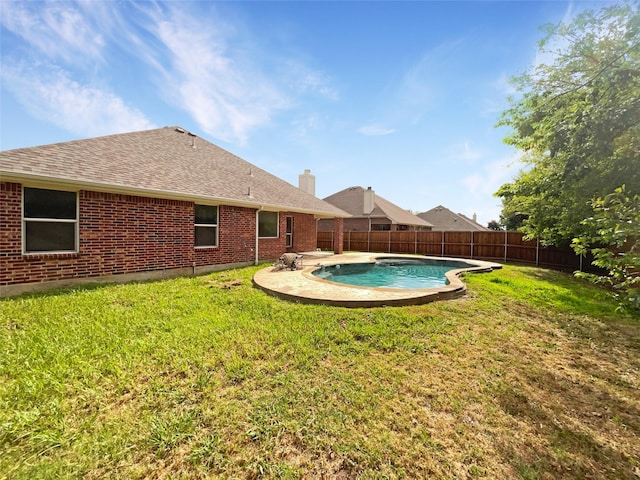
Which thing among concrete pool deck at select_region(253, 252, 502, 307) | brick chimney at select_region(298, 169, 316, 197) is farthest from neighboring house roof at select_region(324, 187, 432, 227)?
concrete pool deck at select_region(253, 252, 502, 307)

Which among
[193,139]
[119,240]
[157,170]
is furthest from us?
[193,139]

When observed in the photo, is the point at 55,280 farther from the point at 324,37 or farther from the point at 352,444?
the point at 324,37

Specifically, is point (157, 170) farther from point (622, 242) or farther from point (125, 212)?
point (622, 242)

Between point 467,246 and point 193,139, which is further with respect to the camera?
point 467,246

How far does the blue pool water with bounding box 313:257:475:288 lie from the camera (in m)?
11.0

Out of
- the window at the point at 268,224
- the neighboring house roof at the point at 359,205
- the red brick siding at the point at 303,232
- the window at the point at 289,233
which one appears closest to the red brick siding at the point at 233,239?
the window at the point at 268,224

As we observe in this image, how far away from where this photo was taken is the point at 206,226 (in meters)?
10.5

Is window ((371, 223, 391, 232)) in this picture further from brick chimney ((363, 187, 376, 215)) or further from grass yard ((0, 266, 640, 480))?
grass yard ((0, 266, 640, 480))

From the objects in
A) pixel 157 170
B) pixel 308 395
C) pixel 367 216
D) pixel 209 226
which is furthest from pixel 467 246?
pixel 308 395

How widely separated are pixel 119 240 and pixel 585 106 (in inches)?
507

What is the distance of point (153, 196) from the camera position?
862 centimetres

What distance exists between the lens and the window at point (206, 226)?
10.3 m

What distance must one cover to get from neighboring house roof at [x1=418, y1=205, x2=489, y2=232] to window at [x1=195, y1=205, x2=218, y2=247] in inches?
1325

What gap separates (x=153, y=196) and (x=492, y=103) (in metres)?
13.1
